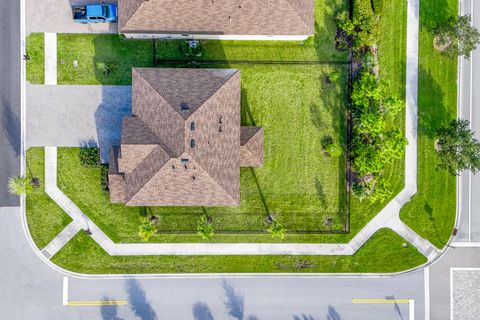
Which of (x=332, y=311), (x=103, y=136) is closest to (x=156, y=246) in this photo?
(x=103, y=136)

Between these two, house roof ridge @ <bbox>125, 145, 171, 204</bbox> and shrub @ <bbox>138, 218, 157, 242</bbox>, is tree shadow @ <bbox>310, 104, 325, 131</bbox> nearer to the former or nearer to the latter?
house roof ridge @ <bbox>125, 145, 171, 204</bbox>

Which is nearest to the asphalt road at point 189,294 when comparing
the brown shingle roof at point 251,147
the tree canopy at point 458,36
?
the brown shingle roof at point 251,147

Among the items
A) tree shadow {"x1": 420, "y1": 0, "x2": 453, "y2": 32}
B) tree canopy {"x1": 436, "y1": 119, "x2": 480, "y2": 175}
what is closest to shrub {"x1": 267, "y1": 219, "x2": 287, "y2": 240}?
tree canopy {"x1": 436, "y1": 119, "x2": 480, "y2": 175}

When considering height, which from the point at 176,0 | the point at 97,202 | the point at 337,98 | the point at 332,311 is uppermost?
the point at 176,0

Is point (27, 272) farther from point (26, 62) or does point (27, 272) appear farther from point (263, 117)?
point (263, 117)

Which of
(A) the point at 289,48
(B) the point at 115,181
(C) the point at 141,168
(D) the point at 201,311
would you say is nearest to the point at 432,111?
(A) the point at 289,48

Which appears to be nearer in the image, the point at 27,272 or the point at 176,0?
the point at 176,0
